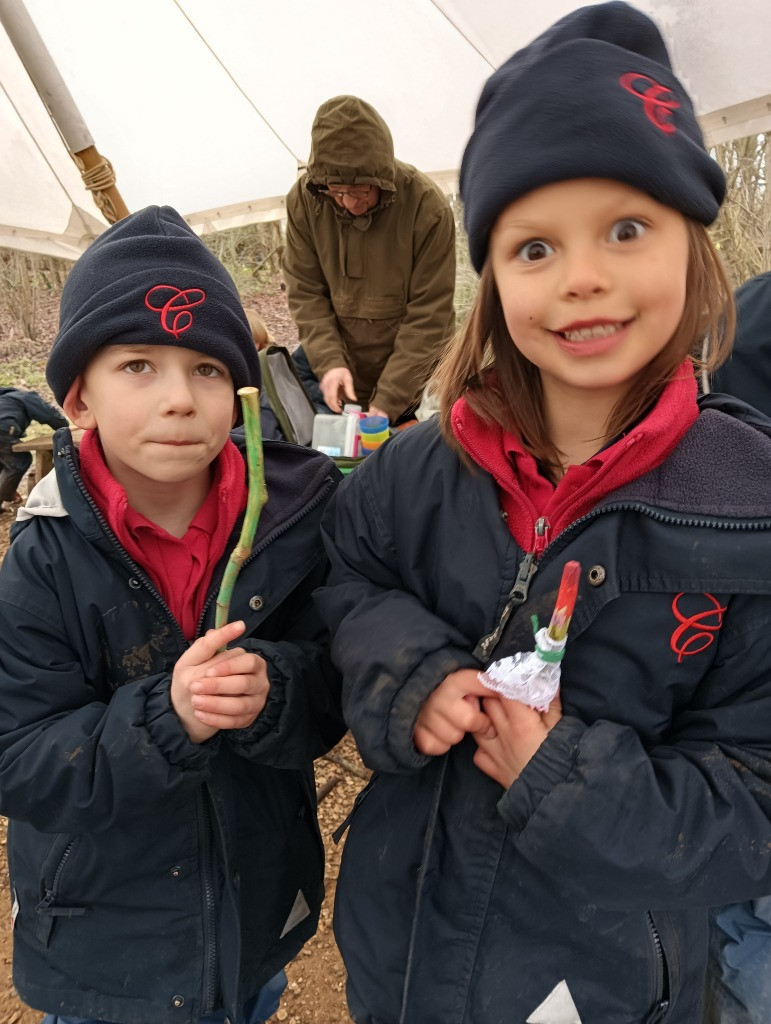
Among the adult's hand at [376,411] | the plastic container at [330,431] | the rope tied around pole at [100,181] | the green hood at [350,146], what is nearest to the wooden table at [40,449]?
the rope tied around pole at [100,181]

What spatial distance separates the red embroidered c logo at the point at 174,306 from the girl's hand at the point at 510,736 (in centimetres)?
85

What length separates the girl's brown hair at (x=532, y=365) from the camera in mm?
1135

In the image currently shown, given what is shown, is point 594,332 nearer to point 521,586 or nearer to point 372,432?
point 521,586

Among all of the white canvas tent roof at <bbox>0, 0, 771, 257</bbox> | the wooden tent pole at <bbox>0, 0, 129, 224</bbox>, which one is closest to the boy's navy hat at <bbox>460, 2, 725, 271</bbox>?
the wooden tent pole at <bbox>0, 0, 129, 224</bbox>

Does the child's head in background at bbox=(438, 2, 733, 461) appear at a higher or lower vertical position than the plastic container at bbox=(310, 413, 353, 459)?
higher

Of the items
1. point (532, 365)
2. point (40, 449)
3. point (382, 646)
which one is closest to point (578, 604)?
point (382, 646)

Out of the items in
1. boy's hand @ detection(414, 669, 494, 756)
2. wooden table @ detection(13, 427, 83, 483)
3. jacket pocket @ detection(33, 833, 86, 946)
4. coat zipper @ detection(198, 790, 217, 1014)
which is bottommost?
wooden table @ detection(13, 427, 83, 483)

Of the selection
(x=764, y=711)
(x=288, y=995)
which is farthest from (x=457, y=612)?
(x=288, y=995)

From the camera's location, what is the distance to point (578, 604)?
107cm

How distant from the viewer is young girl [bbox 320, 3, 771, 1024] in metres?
1.02

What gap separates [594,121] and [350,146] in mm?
2470

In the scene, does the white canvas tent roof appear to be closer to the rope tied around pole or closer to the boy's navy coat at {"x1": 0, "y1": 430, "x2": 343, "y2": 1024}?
the rope tied around pole

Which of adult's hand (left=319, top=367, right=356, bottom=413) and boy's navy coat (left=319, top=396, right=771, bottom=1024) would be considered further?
adult's hand (left=319, top=367, right=356, bottom=413)

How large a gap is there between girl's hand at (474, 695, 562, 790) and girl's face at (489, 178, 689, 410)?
1.68 feet
